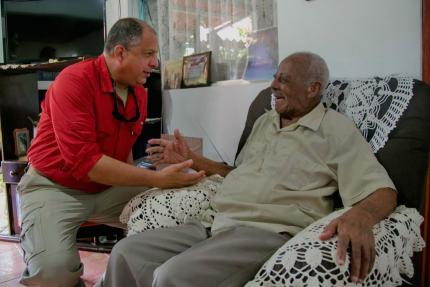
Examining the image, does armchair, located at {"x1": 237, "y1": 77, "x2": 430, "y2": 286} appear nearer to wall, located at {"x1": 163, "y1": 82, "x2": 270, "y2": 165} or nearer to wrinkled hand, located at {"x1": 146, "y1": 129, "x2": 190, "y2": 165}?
wrinkled hand, located at {"x1": 146, "y1": 129, "x2": 190, "y2": 165}

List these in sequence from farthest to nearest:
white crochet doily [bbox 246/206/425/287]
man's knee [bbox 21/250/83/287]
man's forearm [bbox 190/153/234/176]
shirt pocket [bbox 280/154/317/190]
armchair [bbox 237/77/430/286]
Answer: man's forearm [bbox 190/153/234/176]
man's knee [bbox 21/250/83/287]
shirt pocket [bbox 280/154/317/190]
armchair [bbox 237/77/430/286]
white crochet doily [bbox 246/206/425/287]

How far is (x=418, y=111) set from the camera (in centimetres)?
119

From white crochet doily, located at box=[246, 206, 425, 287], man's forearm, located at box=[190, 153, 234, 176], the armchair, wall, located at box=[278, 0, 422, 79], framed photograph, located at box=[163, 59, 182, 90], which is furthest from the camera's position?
framed photograph, located at box=[163, 59, 182, 90]

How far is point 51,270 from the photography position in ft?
4.45

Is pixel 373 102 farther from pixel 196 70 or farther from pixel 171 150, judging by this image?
pixel 196 70

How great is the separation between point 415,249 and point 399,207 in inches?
4.9

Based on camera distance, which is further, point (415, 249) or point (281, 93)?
point (281, 93)

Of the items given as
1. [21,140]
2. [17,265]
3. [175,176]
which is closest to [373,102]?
[175,176]

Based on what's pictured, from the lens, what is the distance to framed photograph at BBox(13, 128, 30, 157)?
8.48 ft

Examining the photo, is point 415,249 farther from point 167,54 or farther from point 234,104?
point 167,54

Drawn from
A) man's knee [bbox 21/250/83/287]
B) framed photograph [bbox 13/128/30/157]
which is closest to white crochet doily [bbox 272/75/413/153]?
man's knee [bbox 21/250/83/287]

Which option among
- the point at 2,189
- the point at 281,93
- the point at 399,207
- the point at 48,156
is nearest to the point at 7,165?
the point at 2,189

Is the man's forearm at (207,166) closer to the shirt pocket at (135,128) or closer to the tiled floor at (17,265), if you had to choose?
the shirt pocket at (135,128)

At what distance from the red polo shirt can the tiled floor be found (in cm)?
66
